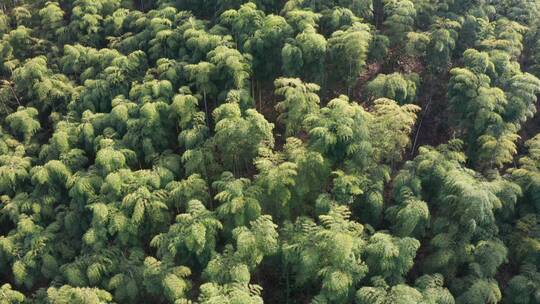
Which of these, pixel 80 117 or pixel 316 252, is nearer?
pixel 316 252

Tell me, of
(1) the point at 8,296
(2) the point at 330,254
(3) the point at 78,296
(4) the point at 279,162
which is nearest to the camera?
(2) the point at 330,254

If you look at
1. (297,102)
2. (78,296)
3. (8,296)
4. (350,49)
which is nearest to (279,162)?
(297,102)

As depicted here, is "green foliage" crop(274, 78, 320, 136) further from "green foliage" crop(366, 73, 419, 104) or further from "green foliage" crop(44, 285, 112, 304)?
"green foliage" crop(44, 285, 112, 304)

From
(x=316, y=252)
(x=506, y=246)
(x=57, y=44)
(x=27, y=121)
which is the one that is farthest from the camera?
(x=57, y=44)

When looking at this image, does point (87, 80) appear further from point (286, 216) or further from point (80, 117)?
point (286, 216)

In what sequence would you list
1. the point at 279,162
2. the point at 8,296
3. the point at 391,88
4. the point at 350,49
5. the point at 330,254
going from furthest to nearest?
the point at 350,49 → the point at 391,88 → the point at 279,162 → the point at 8,296 → the point at 330,254

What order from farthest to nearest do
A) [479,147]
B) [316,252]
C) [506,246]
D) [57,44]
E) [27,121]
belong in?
[57,44]
[27,121]
[479,147]
[506,246]
[316,252]

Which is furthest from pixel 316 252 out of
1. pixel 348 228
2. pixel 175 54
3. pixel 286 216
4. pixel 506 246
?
pixel 175 54

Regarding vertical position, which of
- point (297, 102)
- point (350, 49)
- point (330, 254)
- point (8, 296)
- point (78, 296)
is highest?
point (350, 49)

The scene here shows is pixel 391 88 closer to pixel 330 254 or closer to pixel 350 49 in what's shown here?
pixel 350 49
